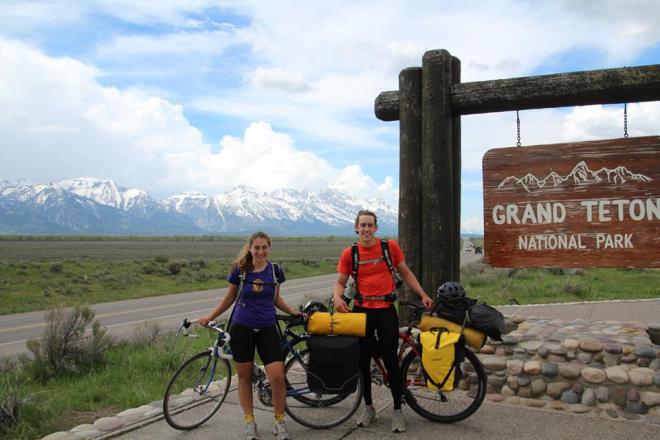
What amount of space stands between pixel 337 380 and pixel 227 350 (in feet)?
3.33

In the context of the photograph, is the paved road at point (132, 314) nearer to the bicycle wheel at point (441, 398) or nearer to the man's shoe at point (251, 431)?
the man's shoe at point (251, 431)

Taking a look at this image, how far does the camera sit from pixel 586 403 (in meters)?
4.77

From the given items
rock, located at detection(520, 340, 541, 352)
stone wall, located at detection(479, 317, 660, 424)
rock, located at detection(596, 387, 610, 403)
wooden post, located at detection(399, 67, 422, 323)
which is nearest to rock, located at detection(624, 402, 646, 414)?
stone wall, located at detection(479, 317, 660, 424)

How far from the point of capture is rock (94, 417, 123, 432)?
442 centimetres

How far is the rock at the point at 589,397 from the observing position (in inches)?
187

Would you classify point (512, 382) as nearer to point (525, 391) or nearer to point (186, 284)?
point (525, 391)

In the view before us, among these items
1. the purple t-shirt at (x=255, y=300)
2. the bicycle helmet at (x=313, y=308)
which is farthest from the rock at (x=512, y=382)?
the purple t-shirt at (x=255, y=300)

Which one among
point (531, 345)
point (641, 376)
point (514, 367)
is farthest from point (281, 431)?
point (641, 376)

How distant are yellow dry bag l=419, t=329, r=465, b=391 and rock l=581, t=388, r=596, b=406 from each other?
135 cm

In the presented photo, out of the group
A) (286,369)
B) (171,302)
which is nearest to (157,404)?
(286,369)

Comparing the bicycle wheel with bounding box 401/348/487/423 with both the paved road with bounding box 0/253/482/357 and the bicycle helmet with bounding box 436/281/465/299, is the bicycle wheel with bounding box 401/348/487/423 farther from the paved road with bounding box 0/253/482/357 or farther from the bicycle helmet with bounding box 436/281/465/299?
the paved road with bounding box 0/253/482/357

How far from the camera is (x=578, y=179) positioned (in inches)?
189

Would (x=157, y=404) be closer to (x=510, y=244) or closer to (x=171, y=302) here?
(x=510, y=244)

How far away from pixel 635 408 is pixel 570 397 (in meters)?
0.50
